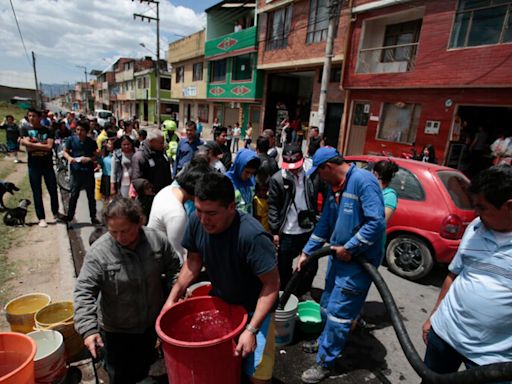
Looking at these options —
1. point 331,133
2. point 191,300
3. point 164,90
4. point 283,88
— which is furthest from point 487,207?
point 164,90

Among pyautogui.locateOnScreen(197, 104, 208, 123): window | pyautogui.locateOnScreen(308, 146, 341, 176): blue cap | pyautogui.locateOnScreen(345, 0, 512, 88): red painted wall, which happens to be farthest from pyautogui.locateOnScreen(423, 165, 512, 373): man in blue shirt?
pyautogui.locateOnScreen(197, 104, 208, 123): window

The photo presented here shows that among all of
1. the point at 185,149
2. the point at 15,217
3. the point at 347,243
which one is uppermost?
the point at 185,149

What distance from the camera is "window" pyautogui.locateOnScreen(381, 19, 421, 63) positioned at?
41.3 feet

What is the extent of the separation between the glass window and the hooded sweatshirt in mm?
2595

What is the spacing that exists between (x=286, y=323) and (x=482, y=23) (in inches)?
476

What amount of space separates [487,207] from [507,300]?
50cm

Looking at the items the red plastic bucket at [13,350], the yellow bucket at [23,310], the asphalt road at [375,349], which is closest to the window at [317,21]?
the asphalt road at [375,349]

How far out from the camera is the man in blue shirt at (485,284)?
5.41ft

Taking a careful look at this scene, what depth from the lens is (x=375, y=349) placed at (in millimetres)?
3152

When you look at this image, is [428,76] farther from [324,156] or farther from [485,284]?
[485,284]

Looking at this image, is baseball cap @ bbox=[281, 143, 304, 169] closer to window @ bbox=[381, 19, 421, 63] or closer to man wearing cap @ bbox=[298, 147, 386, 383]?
man wearing cap @ bbox=[298, 147, 386, 383]

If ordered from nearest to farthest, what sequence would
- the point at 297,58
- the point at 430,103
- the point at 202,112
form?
the point at 430,103, the point at 297,58, the point at 202,112

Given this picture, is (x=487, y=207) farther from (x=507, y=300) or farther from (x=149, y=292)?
(x=149, y=292)

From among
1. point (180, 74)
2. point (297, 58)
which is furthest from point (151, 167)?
point (180, 74)
